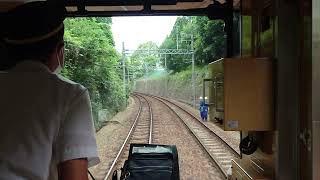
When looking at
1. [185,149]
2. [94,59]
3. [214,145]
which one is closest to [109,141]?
[185,149]

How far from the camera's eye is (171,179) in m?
2.38

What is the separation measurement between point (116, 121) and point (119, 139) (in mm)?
4411

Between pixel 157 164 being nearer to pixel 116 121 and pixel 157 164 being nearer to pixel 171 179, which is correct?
pixel 171 179

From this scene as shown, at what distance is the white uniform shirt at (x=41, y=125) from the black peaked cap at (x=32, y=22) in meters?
0.08

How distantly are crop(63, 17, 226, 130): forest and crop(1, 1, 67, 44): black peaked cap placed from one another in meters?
10.3

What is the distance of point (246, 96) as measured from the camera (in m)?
2.57

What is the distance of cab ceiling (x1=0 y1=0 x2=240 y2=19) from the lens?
353 cm

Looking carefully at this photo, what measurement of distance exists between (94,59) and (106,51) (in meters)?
0.93

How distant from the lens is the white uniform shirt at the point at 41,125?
1012mm

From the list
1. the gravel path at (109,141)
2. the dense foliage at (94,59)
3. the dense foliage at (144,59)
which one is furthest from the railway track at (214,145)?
the dense foliage at (144,59)

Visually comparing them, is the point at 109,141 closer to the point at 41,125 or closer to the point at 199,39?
the point at 199,39

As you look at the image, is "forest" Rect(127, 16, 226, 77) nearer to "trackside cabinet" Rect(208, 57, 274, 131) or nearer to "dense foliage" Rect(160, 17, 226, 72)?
"dense foliage" Rect(160, 17, 226, 72)

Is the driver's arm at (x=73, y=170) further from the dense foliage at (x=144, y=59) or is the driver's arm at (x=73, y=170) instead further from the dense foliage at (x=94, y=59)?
the dense foliage at (x=144, y=59)

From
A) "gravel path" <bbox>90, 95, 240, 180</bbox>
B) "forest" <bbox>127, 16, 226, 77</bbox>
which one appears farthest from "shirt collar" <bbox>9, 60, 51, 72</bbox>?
"forest" <bbox>127, 16, 226, 77</bbox>
